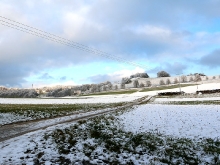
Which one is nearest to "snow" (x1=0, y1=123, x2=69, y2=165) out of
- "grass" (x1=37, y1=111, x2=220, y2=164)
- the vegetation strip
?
the vegetation strip

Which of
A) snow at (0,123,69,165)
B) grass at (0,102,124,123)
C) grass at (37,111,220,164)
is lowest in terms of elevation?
grass at (37,111,220,164)

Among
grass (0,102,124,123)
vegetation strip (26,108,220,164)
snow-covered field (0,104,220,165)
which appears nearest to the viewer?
snow-covered field (0,104,220,165)

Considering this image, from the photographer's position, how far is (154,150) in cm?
1270

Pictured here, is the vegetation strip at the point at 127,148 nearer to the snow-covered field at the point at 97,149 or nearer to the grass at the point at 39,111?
the snow-covered field at the point at 97,149

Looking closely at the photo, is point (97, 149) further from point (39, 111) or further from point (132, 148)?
point (39, 111)

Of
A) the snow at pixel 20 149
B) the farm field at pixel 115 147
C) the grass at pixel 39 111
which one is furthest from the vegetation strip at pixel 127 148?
the grass at pixel 39 111

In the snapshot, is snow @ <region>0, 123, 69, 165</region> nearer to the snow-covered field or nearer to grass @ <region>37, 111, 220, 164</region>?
the snow-covered field

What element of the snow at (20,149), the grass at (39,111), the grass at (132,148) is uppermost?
the grass at (39,111)

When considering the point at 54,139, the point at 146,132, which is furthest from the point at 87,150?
the point at 146,132

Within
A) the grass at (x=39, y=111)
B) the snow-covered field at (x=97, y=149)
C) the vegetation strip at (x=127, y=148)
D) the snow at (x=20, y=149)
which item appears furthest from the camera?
the grass at (x=39, y=111)

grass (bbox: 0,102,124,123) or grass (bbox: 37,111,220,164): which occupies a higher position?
grass (bbox: 0,102,124,123)

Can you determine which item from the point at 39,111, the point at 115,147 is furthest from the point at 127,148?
the point at 39,111

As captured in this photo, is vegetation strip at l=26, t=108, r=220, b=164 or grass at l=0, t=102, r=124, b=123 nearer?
vegetation strip at l=26, t=108, r=220, b=164

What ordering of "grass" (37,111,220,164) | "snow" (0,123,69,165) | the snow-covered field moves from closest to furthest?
"snow" (0,123,69,165) → the snow-covered field → "grass" (37,111,220,164)
